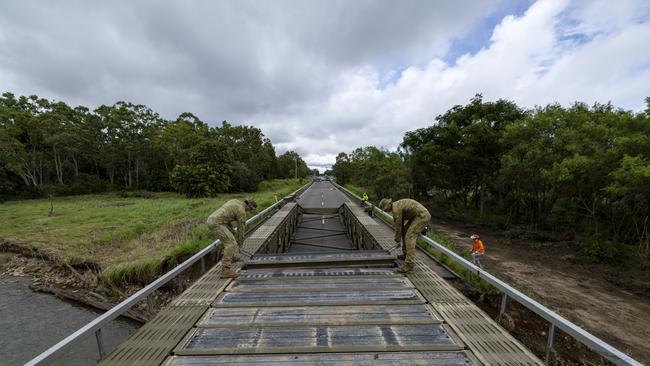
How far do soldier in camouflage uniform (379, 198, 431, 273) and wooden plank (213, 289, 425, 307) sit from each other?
892mm

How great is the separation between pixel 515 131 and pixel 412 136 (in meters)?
10.3

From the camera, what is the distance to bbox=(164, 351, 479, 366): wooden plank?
2.21 m

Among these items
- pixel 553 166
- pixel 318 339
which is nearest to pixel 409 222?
pixel 318 339

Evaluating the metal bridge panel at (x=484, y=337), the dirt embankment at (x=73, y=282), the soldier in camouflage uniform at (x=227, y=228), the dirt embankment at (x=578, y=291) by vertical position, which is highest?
the soldier in camouflage uniform at (x=227, y=228)

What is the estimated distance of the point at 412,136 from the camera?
22.7 meters

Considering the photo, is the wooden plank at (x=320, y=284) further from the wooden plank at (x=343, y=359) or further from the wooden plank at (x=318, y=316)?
the wooden plank at (x=343, y=359)

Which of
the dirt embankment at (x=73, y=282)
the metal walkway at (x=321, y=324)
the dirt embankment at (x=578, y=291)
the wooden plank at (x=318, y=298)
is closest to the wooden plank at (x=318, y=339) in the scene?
the metal walkway at (x=321, y=324)

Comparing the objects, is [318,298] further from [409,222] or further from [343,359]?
[409,222]

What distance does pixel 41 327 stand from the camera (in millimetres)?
5965

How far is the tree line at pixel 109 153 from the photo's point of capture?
2866 centimetres

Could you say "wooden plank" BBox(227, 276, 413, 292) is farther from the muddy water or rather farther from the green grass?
the green grass

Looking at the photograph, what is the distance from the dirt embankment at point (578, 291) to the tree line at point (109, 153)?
2989 centimetres

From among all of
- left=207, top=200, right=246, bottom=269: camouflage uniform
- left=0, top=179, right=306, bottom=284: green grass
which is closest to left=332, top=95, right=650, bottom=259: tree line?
left=207, top=200, right=246, bottom=269: camouflage uniform

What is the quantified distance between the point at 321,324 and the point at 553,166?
12483 mm
